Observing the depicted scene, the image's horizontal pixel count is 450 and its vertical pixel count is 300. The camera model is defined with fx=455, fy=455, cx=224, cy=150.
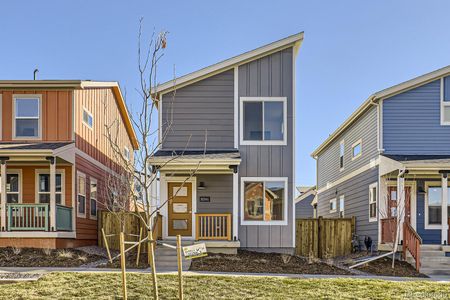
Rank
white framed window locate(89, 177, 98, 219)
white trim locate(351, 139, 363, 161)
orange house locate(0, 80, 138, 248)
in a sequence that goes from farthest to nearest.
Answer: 1. white trim locate(351, 139, 363, 161)
2. white framed window locate(89, 177, 98, 219)
3. orange house locate(0, 80, 138, 248)

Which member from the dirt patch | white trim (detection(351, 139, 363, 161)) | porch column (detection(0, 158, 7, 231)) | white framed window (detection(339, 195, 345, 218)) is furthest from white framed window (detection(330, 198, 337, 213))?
porch column (detection(0, 158, 7, 231))

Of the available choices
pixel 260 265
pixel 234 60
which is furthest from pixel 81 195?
pixel 260 265

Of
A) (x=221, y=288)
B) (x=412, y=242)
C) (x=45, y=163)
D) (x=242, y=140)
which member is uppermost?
(x=242, y=140)

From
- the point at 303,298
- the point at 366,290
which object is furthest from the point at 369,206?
the point at 303,298

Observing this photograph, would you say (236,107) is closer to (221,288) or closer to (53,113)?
(53,113)

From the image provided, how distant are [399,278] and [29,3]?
522 inches

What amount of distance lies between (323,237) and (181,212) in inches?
208

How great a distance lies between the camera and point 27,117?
1544cm

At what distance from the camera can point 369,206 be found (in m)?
16.9

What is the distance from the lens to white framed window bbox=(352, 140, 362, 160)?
18078 millimetres

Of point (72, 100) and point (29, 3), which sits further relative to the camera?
point (72, 100)

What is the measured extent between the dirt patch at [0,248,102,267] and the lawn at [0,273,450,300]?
8.39 feet

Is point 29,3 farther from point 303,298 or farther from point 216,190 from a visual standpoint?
point 303,298

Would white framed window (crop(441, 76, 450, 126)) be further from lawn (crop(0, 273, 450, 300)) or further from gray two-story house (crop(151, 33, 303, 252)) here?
lawn (crop(0, 273, 450, 300))
